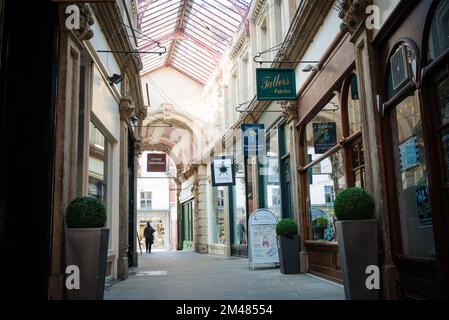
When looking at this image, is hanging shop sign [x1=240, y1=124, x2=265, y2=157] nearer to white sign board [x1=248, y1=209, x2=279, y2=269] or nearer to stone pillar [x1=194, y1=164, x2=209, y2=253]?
white sign board [x1=248, y1=209, x2=279, y2=269]

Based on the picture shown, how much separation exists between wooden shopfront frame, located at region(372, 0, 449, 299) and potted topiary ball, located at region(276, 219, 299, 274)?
4.54 meters

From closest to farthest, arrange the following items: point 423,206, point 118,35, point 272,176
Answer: point 423,206 < point 118,35 < point 272,176

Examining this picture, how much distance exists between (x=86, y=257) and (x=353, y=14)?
15.4ft

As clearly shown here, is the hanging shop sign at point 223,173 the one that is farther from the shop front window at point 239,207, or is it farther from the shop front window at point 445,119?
the shop front window at point 445,119

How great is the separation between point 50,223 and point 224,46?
1666 cm

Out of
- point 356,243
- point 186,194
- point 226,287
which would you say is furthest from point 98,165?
point 186,194

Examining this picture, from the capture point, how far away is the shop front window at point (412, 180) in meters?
5.47

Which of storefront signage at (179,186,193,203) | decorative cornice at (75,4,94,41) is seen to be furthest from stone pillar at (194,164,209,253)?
decorative cornice at (75,4,94,41)

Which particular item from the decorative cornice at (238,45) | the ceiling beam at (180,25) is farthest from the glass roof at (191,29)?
the decorative cornice at (238,45)

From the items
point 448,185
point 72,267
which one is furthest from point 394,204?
point 72,267

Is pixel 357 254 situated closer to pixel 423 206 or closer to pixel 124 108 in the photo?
pixel 423 206

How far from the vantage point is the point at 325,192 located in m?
9.76

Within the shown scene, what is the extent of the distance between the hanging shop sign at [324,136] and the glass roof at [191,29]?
27.9 ft
